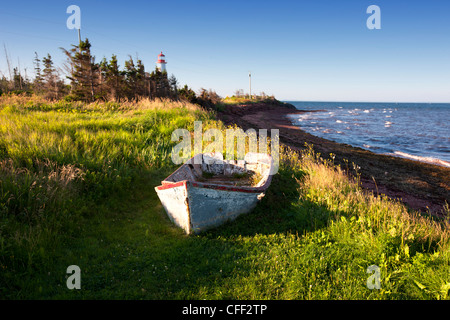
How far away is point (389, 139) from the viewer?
2319cm

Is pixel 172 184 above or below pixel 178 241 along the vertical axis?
above

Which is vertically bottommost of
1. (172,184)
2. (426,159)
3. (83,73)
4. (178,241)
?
(426,159)

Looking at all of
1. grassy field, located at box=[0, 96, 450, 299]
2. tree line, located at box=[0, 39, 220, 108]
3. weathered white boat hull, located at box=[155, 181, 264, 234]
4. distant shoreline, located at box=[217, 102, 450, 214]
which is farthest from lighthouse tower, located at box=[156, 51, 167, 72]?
weathered white boat hull, located at box=[155, 181, 264, 234]

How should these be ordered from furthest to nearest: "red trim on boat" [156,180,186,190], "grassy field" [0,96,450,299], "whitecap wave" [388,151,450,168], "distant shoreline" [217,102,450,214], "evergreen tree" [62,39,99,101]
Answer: "evergreen tree" [62,39,99,101], "whitecap wave" [388,151,450,168], "distant shoreline" [217,102,450,214], "red trim on boat" [156,180,186,190], "grassy field" [0,96,450,299]

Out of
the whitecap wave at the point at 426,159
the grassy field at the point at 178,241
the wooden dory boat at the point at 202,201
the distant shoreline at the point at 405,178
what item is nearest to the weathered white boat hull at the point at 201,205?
the wooden dory boat at the point at 202,201

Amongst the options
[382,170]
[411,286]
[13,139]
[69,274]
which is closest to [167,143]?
[13,139]

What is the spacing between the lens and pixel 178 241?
5031 millimetres

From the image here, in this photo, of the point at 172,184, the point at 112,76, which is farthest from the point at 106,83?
the point at 172,184

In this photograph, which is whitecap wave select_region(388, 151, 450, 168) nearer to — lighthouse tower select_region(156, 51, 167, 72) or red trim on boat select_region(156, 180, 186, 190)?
red trim on boat select_region(156, 180, 186, 190)

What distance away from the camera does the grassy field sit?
372 centimetres

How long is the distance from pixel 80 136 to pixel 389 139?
1012 inches

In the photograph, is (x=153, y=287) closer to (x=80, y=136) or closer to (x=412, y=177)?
(x=80, y=136)

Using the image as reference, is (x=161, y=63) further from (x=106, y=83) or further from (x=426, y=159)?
(x=426, y=159)
